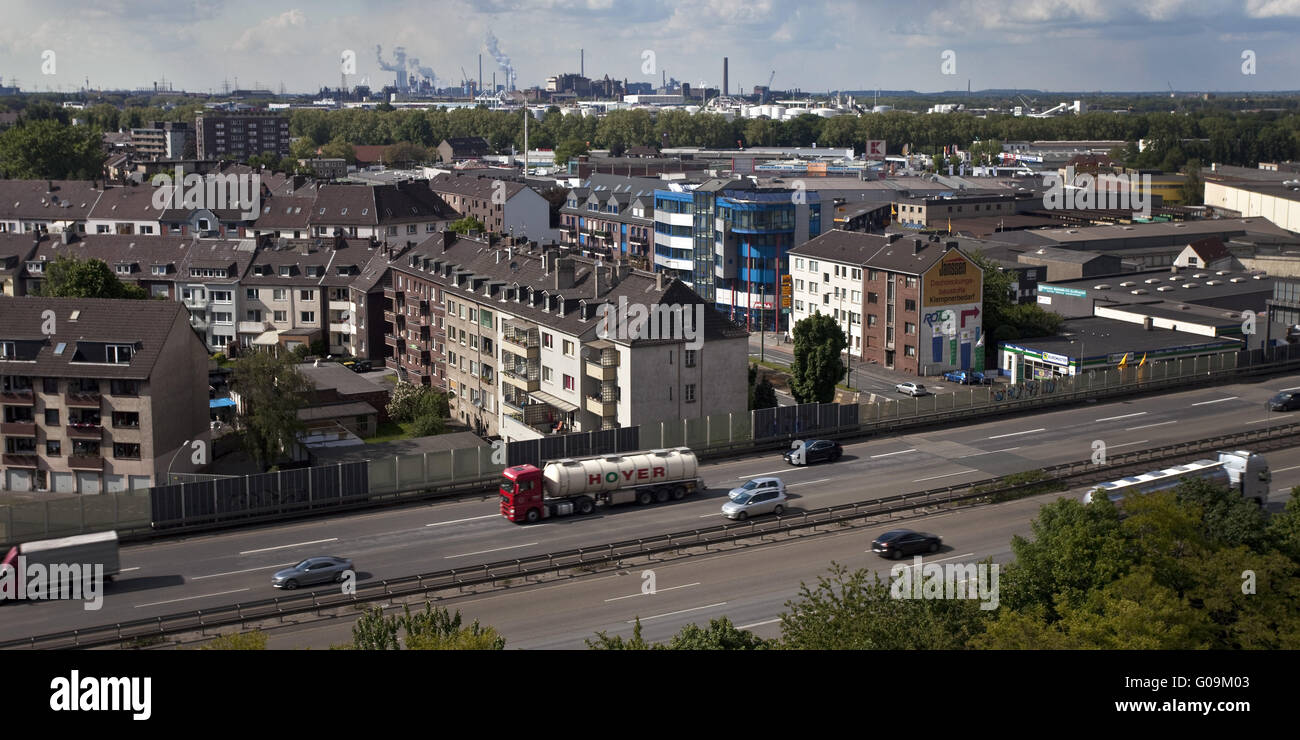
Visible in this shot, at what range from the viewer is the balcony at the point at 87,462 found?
40438 mm

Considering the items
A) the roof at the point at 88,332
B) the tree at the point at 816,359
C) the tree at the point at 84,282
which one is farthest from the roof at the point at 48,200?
the tree at the point at 816,359

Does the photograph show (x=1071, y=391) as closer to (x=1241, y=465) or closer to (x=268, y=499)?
(x=1241, y=465)

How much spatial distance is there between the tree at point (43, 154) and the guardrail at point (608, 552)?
107 m

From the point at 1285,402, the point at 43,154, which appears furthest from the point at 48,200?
the point at 1285,402

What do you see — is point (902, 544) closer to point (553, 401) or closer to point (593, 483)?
point (593, 483)

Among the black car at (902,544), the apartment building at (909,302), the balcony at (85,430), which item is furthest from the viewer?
the apartment building at (909,302)

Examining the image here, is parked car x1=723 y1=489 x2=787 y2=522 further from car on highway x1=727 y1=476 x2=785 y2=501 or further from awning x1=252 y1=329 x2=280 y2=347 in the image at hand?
awning x1=252 y1=329 x2=280 y2=347

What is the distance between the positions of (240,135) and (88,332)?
14147 centimetres

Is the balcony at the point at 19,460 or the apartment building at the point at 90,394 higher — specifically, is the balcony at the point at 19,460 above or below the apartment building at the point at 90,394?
below

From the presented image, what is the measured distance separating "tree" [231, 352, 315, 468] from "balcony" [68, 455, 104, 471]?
15.1 feet

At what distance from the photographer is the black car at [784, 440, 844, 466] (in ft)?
124

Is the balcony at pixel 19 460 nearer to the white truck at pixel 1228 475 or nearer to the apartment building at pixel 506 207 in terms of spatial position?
the white truck at pixel 1228 475

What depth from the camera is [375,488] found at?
33594mm
